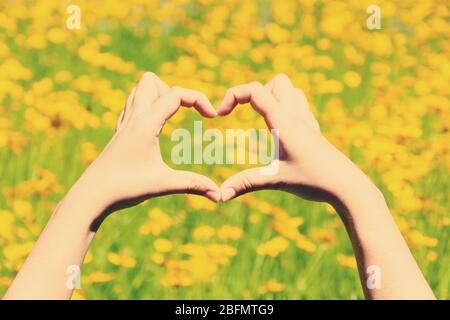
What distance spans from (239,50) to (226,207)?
1128mm

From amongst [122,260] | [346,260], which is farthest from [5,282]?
[346,260]

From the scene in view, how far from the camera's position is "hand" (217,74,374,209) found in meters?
1.53

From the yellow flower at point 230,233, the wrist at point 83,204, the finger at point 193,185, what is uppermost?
the yellow flower at point 230,233

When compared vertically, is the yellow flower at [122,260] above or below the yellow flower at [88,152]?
below

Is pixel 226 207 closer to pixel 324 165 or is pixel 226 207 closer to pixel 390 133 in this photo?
pixel 390 133

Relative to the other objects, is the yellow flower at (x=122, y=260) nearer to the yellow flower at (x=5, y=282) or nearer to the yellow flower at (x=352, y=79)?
the yellow flower at (x=5, y=282)

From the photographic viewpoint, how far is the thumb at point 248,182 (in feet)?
5.09

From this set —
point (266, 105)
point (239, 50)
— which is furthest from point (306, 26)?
point (266, 105)

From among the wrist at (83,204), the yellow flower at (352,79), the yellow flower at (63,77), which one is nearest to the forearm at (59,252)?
the wrist at (83,204)

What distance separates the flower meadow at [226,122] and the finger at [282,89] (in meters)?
0.94

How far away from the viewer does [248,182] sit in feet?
5.09

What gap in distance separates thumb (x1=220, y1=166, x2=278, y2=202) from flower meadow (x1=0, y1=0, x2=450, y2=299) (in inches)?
36.9

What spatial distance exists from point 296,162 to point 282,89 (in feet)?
0.52
